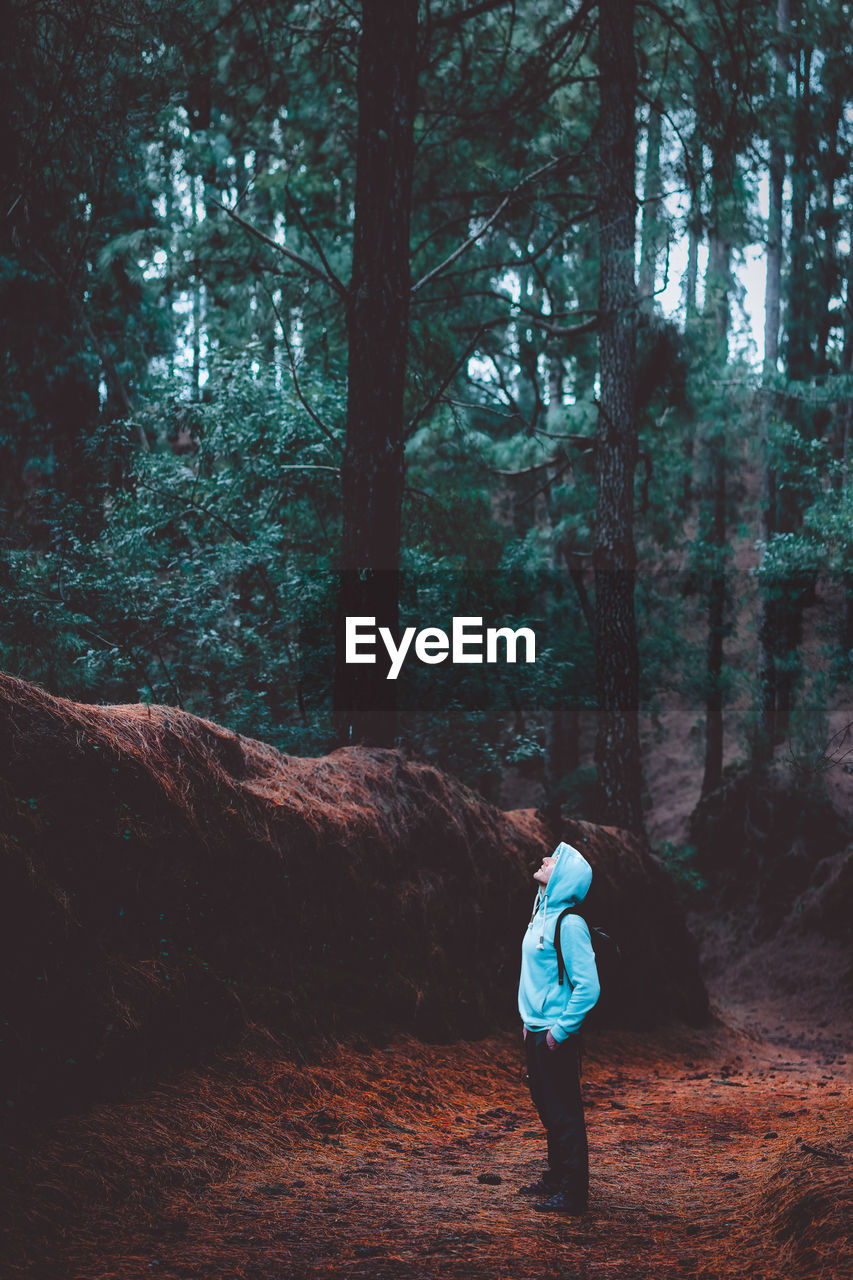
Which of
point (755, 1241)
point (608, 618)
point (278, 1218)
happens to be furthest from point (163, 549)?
point (755, 1241)

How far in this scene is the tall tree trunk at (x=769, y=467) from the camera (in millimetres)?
22297

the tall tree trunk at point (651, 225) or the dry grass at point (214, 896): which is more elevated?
the tall tree trunk at point (651, 225)

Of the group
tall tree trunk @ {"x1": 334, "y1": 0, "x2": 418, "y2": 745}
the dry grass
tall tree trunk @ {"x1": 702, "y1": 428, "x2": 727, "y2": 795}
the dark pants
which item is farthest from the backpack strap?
tall tree trunk @ {"x1": 702, "y1": 428, "x2": 727, "y2": 795}

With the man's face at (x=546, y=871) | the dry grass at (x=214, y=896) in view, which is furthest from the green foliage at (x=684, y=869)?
the man's face at (x=546, y=871)

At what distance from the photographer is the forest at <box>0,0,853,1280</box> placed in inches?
201

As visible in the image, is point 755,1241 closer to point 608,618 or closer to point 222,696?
point 222,696

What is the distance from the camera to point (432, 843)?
338 inches

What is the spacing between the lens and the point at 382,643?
30.5 ft

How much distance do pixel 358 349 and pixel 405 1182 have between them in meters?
6.68

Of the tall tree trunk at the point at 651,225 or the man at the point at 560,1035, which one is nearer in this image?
the man at the point at 560,1035

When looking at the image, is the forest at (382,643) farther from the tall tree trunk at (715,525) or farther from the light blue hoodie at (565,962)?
the light blue hoodie at (565,962)

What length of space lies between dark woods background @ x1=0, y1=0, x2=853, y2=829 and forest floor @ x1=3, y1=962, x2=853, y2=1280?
2.74 metres

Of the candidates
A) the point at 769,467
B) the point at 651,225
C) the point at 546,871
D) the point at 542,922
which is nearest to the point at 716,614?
the point at 769,467

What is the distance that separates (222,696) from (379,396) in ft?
13.7
